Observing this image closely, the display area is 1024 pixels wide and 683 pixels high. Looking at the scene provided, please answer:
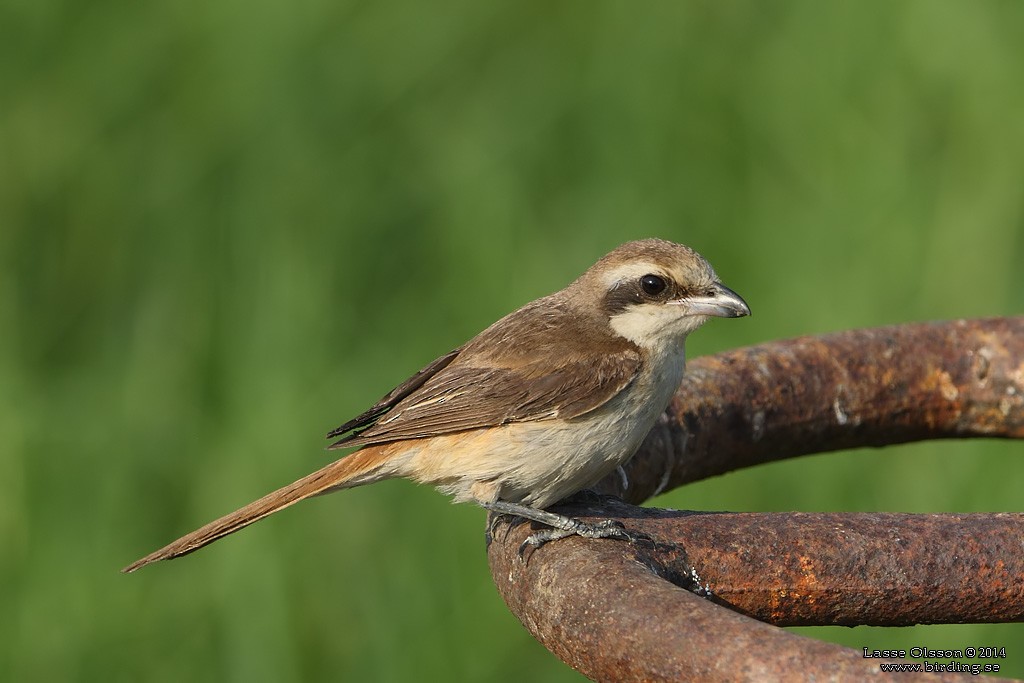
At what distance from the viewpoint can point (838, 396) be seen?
12.7 feet

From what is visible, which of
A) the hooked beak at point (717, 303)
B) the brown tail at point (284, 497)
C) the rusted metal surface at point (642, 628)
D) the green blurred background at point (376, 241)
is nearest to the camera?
the rusted metal surface at point (642, 628)

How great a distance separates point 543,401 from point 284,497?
0.81m

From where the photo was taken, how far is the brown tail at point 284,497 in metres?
4.25

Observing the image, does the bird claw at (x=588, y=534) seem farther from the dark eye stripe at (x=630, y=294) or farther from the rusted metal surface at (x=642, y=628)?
the dark eye stripe at (x=630, y=294)

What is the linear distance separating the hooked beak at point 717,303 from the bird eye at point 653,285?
7cm

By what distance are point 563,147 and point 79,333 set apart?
2.49 meters

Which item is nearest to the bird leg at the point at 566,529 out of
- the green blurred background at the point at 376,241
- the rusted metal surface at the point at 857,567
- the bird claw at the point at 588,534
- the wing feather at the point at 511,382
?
the bird claw at the point at 588,534

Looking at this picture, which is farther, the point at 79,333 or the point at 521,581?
the point at 79,333

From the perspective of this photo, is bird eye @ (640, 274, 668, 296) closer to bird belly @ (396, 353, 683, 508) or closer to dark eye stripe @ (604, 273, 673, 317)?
dark eye stripe @ (604, 273, 673, 317)

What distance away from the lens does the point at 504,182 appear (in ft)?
22.7

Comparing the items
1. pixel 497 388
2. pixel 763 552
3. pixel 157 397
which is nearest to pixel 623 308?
pixel 497 388

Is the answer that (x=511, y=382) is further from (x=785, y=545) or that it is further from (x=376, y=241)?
(x=376, y=241)

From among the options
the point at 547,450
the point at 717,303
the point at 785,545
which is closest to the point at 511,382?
the point at 547,450

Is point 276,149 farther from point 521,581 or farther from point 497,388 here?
point 521,581
